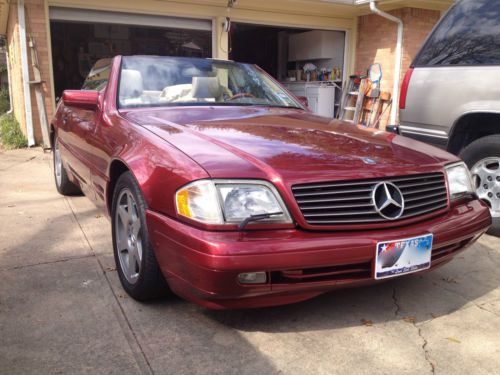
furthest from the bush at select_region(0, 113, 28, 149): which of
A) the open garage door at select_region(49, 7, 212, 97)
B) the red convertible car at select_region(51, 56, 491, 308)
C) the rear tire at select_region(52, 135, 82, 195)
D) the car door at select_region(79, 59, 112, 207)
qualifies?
the red convertible car at select_region(51, 56, 491, 308)

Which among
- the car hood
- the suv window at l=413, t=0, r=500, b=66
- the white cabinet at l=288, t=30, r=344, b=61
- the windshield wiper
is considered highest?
the white cabinet at l=288, t=30, r=344, b=61

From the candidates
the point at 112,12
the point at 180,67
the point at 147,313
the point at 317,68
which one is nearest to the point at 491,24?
the point at 180,67

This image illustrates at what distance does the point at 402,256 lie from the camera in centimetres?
229

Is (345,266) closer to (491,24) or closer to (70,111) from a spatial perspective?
(491,24)

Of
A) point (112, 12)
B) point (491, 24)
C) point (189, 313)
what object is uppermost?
point (112, 12)

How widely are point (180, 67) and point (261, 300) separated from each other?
2193 mm

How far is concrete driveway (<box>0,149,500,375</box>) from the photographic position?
218cm

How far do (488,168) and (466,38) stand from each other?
1.11 metres

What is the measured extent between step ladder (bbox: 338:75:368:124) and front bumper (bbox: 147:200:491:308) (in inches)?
336

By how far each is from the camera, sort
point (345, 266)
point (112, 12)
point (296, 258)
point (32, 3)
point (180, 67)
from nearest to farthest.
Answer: point (296, 258) → point (345, 266) → point (180, 67) → point (32, 3) → point (112, 12)

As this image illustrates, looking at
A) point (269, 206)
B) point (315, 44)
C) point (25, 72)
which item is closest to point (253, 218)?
point (269, 206)

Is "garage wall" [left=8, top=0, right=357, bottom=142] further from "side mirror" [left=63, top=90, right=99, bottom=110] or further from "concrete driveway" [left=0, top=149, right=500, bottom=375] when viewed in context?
"concrete driveway" [left=0, top=149, right=500, bottom=375]

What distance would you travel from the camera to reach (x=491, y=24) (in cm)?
385

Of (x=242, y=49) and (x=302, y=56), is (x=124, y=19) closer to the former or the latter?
(x=302, y=56)
